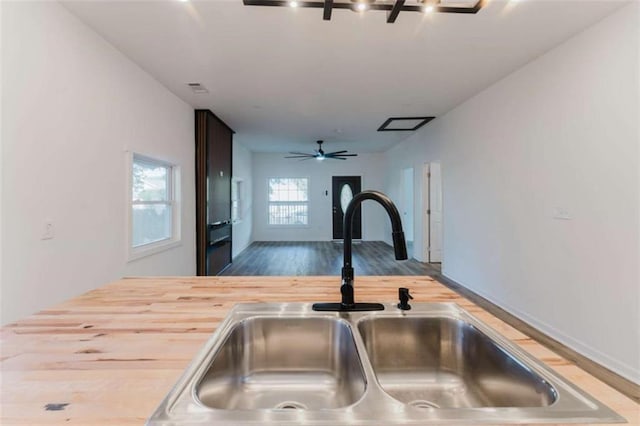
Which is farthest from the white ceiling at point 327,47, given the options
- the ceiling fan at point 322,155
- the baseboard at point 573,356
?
the ceiling fan at point 322,155

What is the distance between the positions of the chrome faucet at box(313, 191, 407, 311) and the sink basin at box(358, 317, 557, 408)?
0.25 ft

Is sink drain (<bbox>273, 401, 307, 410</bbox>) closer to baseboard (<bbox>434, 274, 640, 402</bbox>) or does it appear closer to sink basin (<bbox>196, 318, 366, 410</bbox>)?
sink basin (<bbox>196, 318, 366, 410</bbox>)

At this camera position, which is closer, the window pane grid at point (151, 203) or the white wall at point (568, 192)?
the white wall at point (568, 192)

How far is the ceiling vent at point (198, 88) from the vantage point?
3.62m

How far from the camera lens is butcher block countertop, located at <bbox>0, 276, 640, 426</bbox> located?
0.57 meters

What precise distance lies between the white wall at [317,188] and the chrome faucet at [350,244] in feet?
26.3

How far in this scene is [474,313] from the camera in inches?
41.9

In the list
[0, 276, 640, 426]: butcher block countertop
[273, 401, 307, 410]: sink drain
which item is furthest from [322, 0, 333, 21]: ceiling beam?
[273, 401, 307, 410]: sink drain

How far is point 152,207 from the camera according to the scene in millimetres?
3605

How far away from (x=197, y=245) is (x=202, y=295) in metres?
3.57

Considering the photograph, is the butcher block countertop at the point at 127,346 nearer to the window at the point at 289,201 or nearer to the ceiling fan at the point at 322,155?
the ceiling fan at the point at 322,155

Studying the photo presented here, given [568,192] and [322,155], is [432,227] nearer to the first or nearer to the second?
[322,155]

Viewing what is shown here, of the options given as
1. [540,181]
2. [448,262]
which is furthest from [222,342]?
[448,262]

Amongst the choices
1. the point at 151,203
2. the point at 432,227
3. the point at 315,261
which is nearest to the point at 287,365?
the point at 151,203
